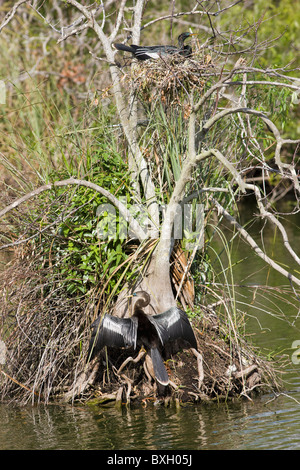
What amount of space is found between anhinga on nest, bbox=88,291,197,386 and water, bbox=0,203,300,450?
1.29ft

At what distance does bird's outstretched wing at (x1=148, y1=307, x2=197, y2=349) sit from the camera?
17.4 ft

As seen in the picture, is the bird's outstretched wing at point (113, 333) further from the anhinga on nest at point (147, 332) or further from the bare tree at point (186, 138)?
the bare tree at point (186, 138)

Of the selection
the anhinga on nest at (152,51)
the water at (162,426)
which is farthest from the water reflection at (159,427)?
the anhinga on nest at (152,51)

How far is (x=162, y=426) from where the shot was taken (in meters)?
Answer: 4.91

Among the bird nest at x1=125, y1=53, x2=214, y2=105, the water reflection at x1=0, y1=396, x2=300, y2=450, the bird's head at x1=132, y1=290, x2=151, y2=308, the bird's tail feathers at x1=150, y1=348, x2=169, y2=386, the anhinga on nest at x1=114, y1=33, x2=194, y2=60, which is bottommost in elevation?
the water reflection at x1=0, y1=396, x2=300, y2=450

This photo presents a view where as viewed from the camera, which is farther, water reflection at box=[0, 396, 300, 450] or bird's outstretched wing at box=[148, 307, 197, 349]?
bird's outstretched wing at box=[148, 307, 197, 349]

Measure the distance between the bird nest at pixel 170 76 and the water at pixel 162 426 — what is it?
256cm

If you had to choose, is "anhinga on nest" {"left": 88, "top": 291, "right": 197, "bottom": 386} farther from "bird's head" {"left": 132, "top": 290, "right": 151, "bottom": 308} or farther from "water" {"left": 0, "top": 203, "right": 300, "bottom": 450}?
"water" {"left": 0, "top": 203, "right": 300, "bottom": 450}

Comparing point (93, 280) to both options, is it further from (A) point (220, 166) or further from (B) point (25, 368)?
(A) point (220, 166)

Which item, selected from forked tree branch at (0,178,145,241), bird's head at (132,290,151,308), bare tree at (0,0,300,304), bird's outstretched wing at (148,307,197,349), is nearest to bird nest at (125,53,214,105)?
bare tree at (0,0,300,304)

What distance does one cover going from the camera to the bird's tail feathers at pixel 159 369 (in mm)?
5215

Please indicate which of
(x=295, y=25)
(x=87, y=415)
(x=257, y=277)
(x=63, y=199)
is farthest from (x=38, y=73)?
(x=87, y=415)

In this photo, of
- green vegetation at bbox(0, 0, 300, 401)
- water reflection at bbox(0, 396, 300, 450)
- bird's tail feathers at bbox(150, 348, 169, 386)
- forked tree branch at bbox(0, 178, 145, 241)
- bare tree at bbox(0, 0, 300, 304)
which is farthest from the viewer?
green vegetation at bbox(0, 0, 300, 401)
